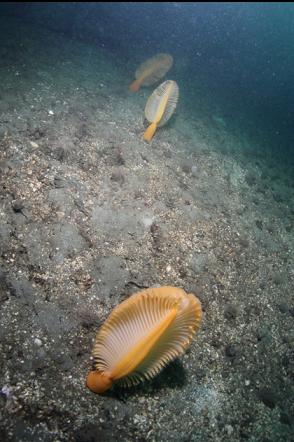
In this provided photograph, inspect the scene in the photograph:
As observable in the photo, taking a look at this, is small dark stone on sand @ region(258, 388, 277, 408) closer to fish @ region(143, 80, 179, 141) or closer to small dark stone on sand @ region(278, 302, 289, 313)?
small dark stone on sand @ region(278, 302, 289, 313)

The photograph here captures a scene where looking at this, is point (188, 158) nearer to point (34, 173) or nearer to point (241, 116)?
point (34, 173)

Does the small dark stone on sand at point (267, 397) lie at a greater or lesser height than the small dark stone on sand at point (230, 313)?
lesser

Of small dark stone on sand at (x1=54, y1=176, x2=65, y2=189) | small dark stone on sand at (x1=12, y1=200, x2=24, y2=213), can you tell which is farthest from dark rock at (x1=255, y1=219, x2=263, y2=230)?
small dark stone on sand at (x1=12, y1=200, x2=24, y2=213)

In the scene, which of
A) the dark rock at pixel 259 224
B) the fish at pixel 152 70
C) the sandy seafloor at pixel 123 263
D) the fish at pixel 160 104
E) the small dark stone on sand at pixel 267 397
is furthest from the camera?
the fish at pixel 152 70

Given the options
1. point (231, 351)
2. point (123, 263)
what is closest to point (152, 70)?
point (123, 263)

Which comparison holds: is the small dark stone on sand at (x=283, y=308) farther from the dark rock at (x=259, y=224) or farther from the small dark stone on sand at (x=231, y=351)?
the dark rock at (x=259, y=224)

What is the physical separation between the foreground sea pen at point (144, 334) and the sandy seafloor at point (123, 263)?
1.40ft

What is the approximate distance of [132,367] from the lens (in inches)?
92.3

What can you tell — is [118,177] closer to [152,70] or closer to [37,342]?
[37,342]

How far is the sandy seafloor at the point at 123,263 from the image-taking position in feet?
8.91

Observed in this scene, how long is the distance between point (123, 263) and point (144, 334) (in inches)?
52.5

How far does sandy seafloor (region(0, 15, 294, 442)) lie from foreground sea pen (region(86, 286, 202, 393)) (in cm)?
43

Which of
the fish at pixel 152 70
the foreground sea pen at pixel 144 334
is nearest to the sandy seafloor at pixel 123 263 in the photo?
the foreground sea pen at pixel 144 334

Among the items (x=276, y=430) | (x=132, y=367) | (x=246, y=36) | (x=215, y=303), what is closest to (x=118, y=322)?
A: (x=132, y=367)
